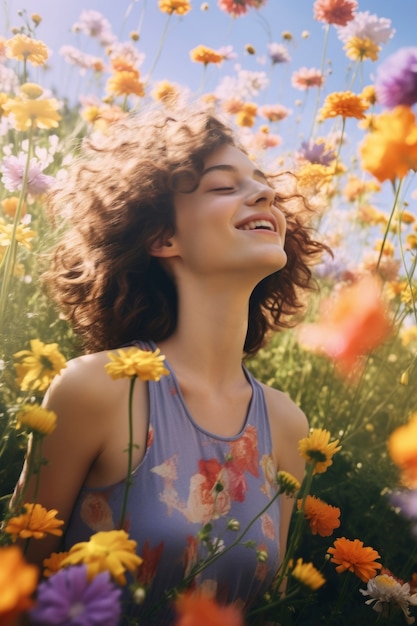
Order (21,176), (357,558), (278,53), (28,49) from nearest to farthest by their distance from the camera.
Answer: (357,558) < (28,49) < (21,176) < (278,53)

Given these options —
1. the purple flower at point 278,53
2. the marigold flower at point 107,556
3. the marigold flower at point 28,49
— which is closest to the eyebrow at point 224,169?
the marigold flower at point 28,49

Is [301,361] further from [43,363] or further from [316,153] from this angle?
[43,363]

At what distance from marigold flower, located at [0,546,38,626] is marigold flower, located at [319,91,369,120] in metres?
1.68

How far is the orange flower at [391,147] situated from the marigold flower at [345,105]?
3.85 ft

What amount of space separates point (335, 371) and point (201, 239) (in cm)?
97

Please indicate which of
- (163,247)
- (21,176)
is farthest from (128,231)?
(21,176)

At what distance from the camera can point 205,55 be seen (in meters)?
2.52

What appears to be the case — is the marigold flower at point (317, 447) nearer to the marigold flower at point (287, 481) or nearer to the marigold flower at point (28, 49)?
the marigold flower at point (287, 481)

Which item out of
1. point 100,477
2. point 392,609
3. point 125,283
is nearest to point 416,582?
point 392,609

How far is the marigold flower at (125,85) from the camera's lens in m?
2.38

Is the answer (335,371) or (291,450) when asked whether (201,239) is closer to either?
(291,450)

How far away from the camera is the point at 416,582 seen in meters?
1.40

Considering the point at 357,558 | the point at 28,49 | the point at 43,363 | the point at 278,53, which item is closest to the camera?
the point at 43,363

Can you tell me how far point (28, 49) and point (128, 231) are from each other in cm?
48
